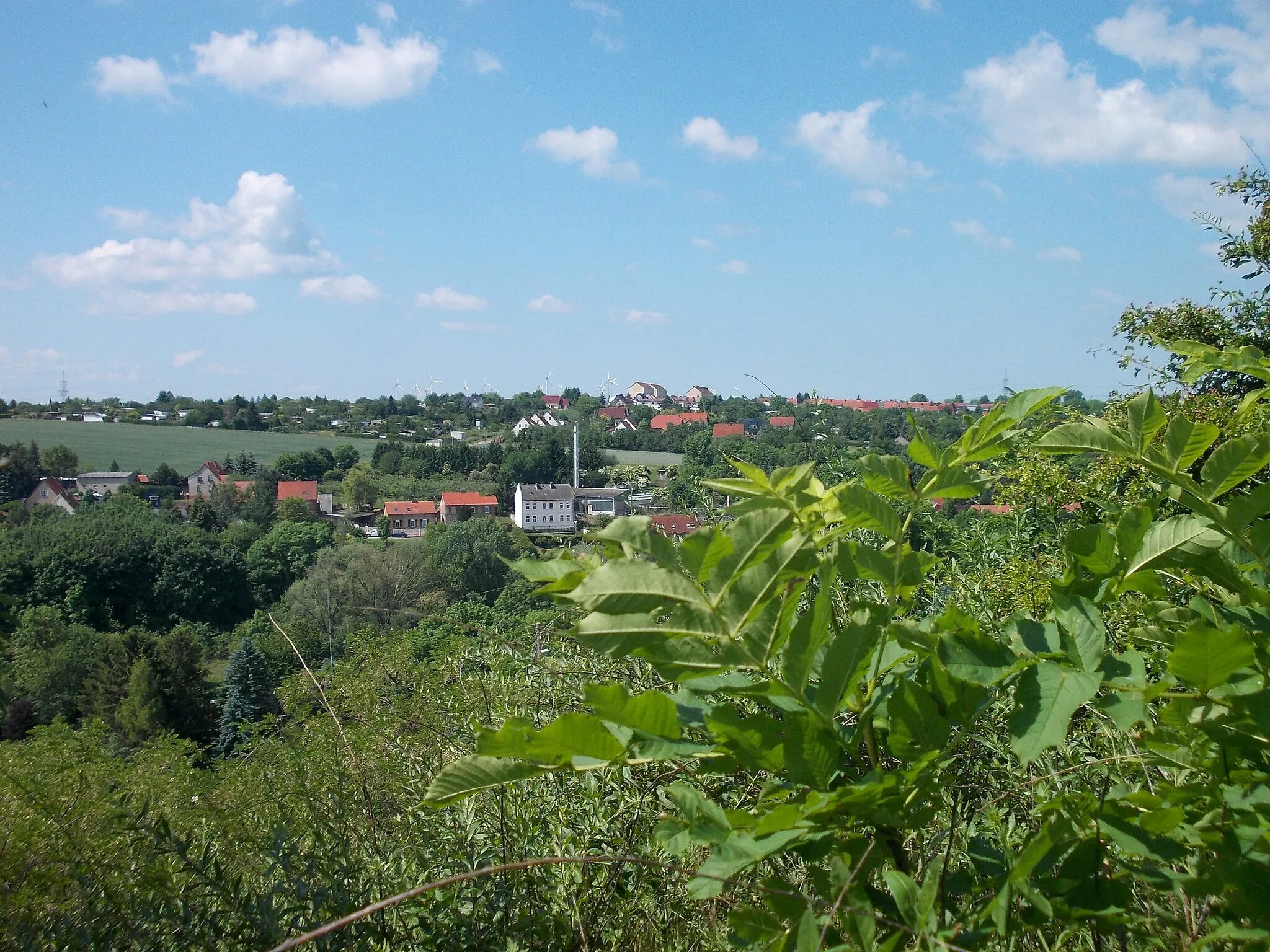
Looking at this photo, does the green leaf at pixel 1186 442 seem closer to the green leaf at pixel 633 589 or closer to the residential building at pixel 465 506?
the green leaf at pixel 633 589

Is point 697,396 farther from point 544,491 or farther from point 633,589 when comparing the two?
point 544,491

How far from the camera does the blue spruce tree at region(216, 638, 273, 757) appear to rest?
18.5 meters

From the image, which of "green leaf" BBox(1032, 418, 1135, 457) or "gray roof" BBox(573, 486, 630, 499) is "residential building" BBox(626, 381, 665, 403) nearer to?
"gray roof" BBox(573, 486, 630, 499)

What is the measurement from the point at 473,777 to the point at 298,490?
59.8m

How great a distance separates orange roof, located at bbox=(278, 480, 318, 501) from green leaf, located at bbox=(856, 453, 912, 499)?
5769 centimetres

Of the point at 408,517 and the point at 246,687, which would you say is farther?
the point at 408,517

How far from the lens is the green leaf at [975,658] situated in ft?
3.38

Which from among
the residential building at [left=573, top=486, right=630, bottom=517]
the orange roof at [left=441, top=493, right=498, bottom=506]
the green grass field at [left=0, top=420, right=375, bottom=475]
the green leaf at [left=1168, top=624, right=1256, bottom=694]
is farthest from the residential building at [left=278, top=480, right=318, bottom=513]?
the green leaf at [left=1168, top=624, right=1256, bottom=694]

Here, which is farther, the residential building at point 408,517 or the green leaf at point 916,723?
the residential building at point 408,517

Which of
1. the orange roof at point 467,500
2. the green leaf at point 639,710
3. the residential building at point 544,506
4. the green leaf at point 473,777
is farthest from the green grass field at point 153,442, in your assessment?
the green leaf at point 639,710

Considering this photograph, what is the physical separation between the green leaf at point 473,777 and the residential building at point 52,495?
5459 cm

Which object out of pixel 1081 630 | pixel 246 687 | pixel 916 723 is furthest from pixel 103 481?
pixel 1081 630

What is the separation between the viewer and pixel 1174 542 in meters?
1.15

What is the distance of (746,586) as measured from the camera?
0.98 meters
